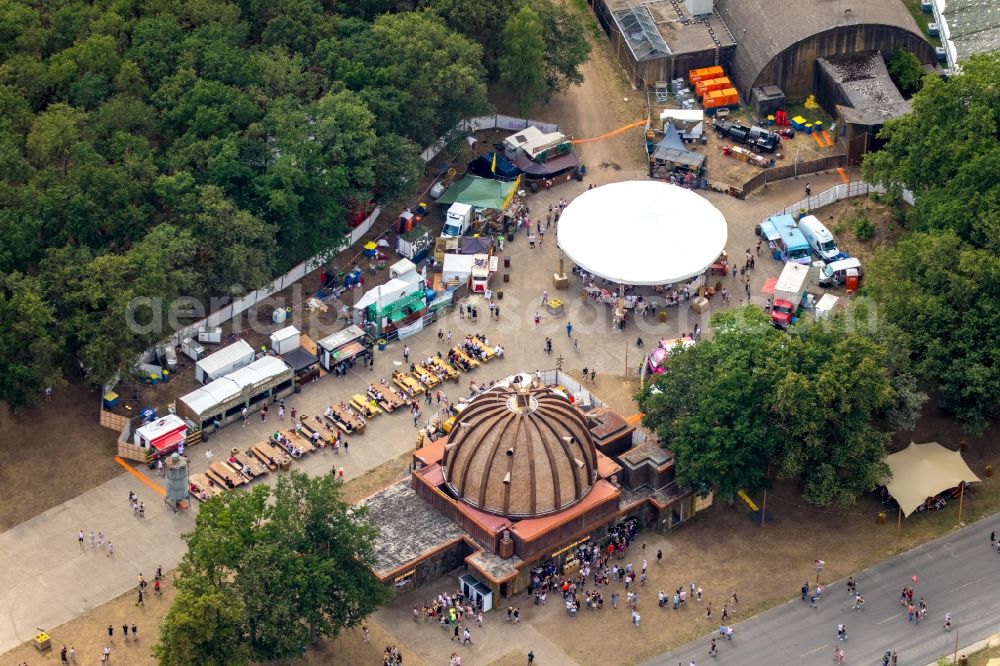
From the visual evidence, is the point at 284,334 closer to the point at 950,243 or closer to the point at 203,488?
the point at 203,488

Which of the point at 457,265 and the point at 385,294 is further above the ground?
the point at 385,294

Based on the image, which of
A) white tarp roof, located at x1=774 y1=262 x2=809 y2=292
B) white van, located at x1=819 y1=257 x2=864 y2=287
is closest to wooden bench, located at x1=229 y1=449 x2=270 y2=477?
white tarp roof, located at x1=774 y1=262 x2=809 y2=292

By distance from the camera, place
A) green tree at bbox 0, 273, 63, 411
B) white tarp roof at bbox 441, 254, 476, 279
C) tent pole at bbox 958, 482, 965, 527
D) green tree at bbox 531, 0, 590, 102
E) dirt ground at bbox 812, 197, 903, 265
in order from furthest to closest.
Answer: green tree at bbox 531, 0, 590, 102 → dirt ground at bbox 812, 197, 903, 265 → white tarp roof at bbox 441, 254, 476, 279 → green tree at bbox 0, 273, 63, 411 → tent pole at bbox 958, 482, 965, 527

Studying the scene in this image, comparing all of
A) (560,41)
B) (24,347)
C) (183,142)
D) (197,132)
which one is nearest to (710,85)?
(560,41)

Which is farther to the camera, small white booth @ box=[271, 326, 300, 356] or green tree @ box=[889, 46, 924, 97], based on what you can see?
green tree @ box=[889, 46, 924, 97]

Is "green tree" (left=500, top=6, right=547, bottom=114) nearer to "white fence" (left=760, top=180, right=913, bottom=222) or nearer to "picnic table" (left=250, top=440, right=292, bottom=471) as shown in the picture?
"white fence" (left=760, top=180, right=913, bottom=222)

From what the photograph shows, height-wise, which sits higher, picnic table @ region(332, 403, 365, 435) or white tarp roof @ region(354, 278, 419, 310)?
white tarp roof @ region(354, 278, 419, 310)

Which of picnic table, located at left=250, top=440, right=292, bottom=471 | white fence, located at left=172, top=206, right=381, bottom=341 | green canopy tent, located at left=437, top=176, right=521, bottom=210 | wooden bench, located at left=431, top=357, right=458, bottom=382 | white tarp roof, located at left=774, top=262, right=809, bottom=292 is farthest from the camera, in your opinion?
green canopy tent, located at left=437, top=176, right=521, bottom=210
